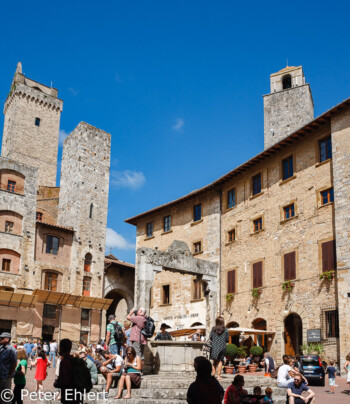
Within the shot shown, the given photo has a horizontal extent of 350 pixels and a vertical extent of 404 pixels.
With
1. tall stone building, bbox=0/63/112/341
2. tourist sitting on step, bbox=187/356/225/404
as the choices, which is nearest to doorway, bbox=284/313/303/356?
tall stone building, bbox=0/63/112/341

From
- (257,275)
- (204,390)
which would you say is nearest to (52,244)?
(257,275)

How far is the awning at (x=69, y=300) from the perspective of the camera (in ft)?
109

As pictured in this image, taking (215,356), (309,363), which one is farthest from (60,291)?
(215,356)

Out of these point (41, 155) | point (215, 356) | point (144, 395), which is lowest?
point (144, 395)

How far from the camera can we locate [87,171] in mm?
39312

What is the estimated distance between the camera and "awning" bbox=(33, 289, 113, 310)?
1314 inches

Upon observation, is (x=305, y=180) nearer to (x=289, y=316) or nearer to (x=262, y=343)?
(x=289, y=316)

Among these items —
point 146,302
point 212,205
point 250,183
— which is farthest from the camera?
point 212,205

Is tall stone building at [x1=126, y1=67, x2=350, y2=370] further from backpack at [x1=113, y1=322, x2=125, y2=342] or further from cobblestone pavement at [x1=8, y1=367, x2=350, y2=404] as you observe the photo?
backpack at [x1=113, y1=322, x2=125, y2=342]

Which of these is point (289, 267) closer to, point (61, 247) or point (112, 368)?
point (112, 368)

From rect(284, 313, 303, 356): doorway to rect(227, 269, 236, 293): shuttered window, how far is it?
4.07 m

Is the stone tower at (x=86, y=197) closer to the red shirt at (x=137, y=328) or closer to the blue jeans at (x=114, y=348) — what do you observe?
the blue jeans at (x=114, y=348)

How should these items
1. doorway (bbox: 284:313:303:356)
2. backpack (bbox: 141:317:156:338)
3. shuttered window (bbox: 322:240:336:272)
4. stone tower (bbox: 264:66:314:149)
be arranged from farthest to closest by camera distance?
stone tower (bbox: 264:66:314:149) → doorway (bbox: 284:313:303:356) → shuttered window (bbox: 322:240:336:272) → backpack (bbox: 141:317:156:338)

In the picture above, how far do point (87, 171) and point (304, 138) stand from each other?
19.1 meters
